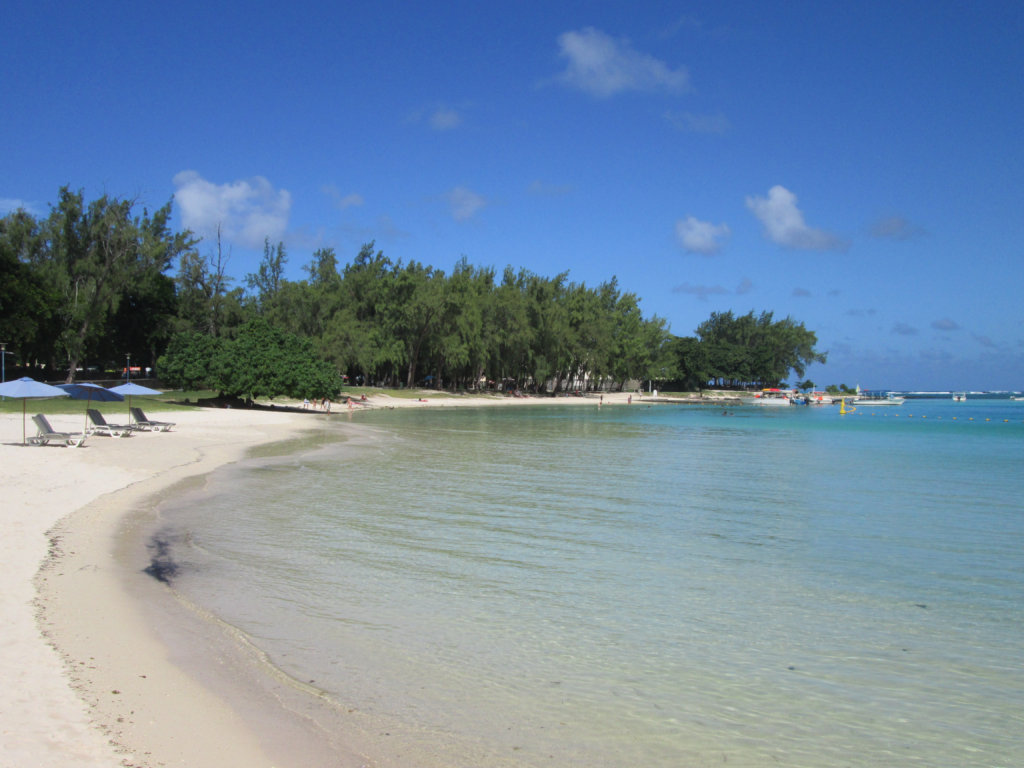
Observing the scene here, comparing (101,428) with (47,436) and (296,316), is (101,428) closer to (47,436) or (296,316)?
(47,436)

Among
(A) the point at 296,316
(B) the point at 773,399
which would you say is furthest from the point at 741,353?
(A) the point at 296,316

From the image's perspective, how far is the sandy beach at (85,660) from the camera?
4293 mm

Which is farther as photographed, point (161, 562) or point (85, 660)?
point (161, 562)

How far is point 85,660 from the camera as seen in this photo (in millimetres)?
5574

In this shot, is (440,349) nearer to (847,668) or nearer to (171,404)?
(171,404)

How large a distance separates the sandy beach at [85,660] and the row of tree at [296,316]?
30057 millimetres

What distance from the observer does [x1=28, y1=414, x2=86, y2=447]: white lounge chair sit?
63.6ft

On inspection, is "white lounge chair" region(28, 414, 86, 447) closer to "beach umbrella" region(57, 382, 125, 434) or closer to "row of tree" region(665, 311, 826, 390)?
"beach umbrella" region(57, 382, 125, 434)

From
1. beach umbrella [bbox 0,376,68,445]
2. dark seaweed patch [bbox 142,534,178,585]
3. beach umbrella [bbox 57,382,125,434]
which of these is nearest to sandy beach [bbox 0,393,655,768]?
dark seaweed patch [bbox 142,534,178,585]

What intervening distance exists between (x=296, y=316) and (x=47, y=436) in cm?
4253

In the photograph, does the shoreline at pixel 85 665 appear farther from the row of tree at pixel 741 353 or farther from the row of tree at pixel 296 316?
the row of tree at pixel 741 353

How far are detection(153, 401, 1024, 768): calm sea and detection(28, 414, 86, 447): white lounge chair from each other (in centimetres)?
682

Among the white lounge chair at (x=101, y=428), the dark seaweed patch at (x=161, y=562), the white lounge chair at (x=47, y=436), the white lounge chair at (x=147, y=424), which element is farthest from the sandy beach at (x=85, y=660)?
the white lounge chair at (x=147, y=424)

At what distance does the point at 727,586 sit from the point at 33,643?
7454mm
